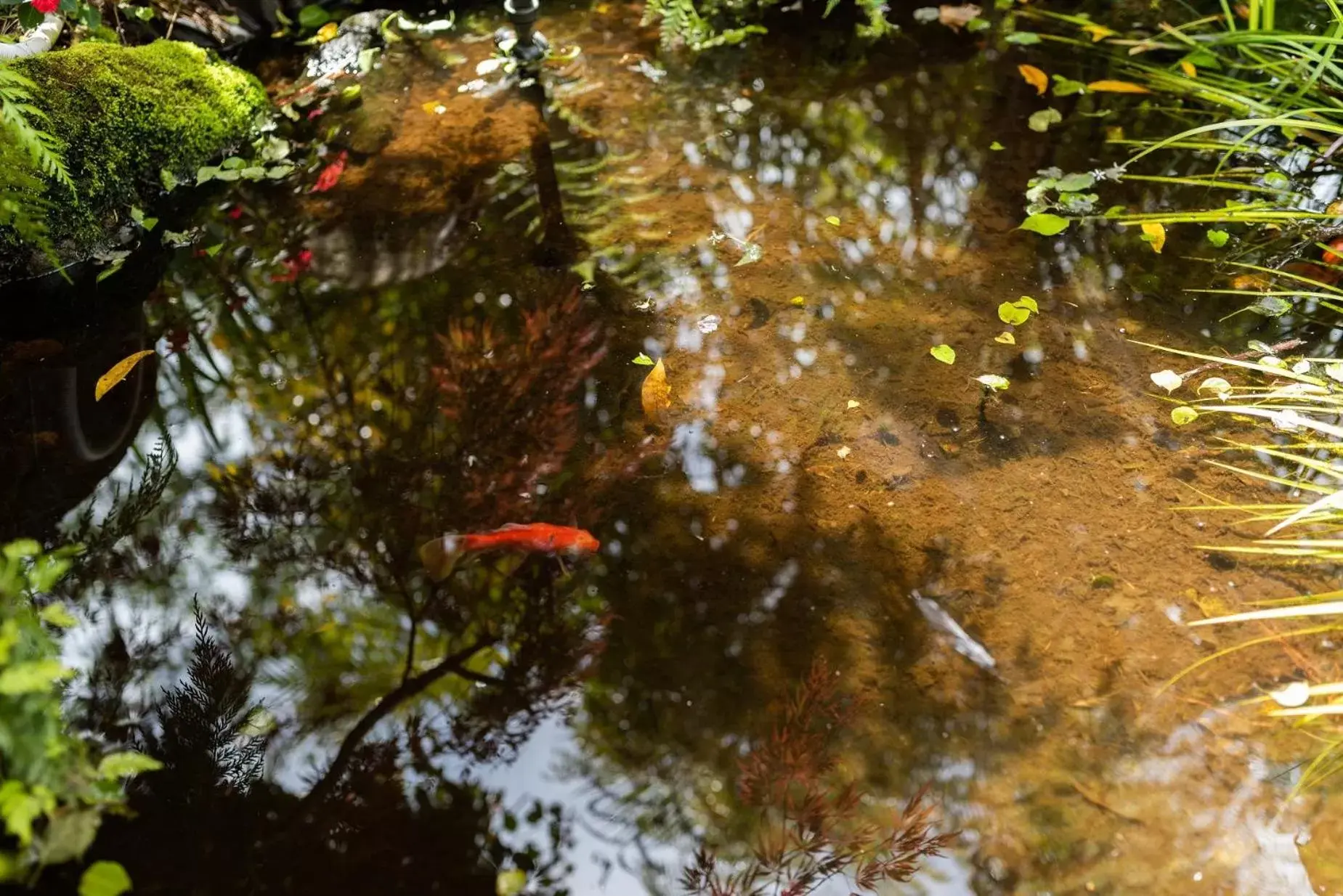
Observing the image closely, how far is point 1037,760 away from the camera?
1.78 meters

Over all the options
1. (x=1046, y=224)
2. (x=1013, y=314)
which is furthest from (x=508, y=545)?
(x=1046, y=224)

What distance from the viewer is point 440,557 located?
7.00ft

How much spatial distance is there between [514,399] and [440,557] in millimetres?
560

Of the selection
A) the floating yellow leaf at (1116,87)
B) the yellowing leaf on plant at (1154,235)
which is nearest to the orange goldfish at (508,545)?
the yellowing leaf on plant at (1154,235)

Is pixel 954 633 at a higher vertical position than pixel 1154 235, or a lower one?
lower

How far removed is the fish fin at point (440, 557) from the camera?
83.7 inches

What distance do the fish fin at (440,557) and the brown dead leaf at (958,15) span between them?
127 inches

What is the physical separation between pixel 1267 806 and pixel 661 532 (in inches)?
55.4

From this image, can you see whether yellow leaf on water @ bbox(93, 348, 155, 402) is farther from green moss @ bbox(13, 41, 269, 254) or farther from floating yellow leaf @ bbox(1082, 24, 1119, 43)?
floating yellow leaf @ bbox(1082, 24, 1119, 43)

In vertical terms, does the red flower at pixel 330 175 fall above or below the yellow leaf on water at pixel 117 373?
above

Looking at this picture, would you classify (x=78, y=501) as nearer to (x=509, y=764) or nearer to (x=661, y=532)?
(x=509, y=764)

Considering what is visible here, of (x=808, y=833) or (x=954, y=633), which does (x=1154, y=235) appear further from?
(x=808, y=833)

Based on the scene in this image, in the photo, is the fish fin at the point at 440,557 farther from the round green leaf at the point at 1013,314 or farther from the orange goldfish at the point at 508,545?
the round green leaf at the point at 1013,314

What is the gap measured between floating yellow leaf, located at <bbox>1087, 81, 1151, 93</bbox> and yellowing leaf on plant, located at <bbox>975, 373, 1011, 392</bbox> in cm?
168
